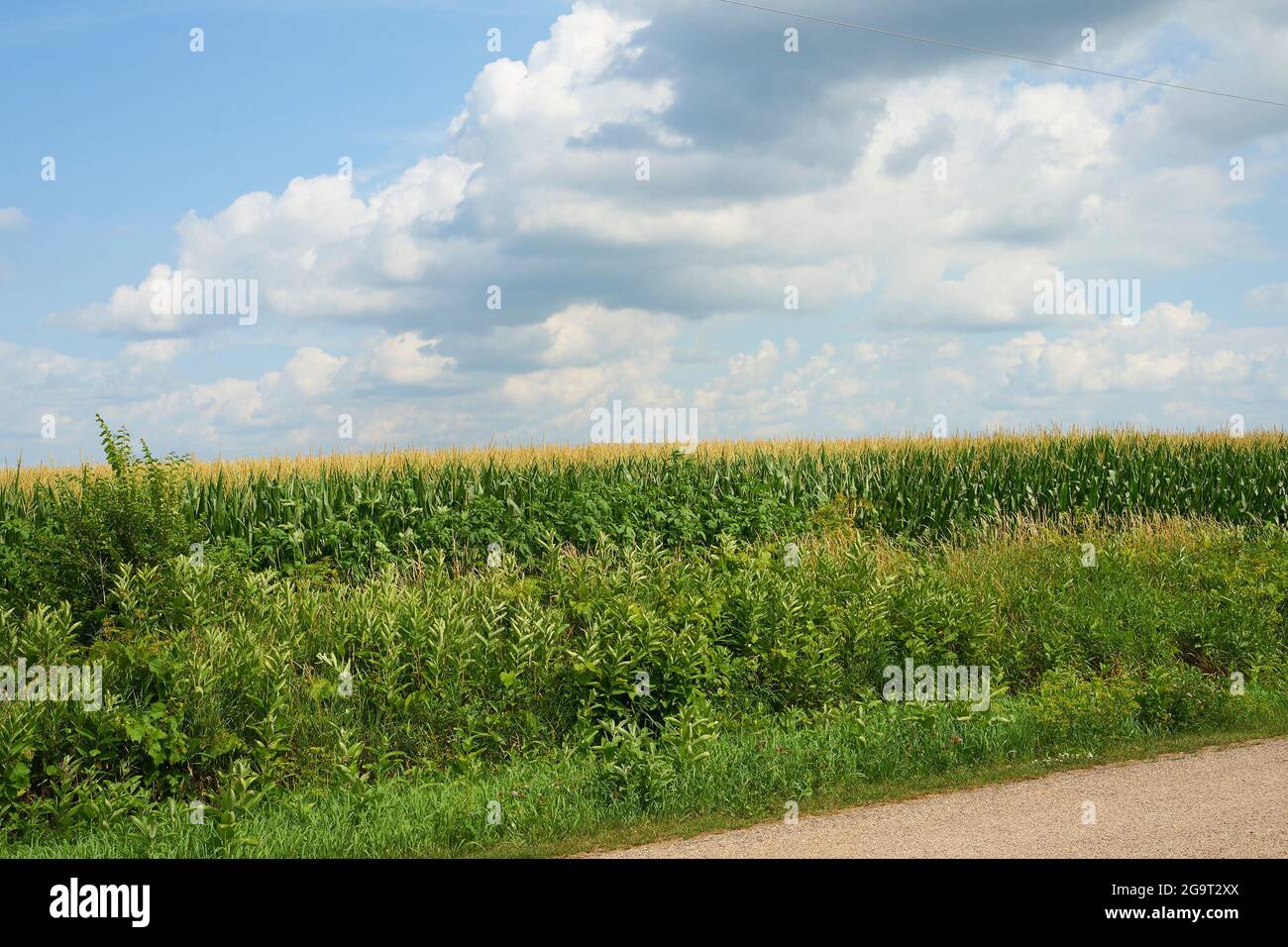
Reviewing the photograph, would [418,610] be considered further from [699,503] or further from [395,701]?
[699,503]

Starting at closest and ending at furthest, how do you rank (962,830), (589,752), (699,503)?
(962,830) < (589,752) < (699,503)

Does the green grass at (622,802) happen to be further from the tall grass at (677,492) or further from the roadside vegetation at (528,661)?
the tall grass at (677,492)

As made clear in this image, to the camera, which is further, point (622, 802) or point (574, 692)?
point (574, 692)

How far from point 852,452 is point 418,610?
14.8 m

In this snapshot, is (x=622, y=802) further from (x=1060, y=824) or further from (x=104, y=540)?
(x=104, y=540)

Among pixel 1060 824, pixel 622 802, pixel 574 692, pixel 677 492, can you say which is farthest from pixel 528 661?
pixel 677 492

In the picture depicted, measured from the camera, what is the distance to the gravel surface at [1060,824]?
20.7 ft

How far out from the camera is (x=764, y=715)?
9.61 meters

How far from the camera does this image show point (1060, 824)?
22.1 feet

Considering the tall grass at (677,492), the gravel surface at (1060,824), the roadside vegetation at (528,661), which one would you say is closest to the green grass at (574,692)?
the roadside vegetation at (528,661)
